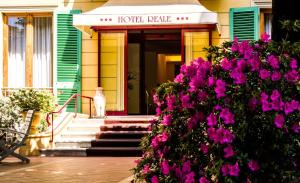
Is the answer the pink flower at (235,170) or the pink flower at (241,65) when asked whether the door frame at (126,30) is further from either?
the pink flower at (235,170)

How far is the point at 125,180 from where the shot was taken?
7.53 metres

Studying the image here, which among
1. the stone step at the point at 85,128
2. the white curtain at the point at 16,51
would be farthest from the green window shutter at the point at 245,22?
the white curtain at the point at 16,51

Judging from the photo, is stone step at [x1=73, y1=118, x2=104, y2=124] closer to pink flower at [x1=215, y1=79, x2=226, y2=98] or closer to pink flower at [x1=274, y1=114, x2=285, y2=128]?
pink flower at [x1=215, y1=79, x2=226, y2=98]

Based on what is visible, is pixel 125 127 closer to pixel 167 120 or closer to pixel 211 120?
pixel 167 120

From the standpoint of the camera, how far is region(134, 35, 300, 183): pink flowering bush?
161 inches

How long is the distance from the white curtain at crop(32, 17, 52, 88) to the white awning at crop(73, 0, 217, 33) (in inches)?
76.4

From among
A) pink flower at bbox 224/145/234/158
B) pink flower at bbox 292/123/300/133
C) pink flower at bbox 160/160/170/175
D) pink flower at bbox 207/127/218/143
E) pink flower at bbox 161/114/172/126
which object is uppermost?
pink flower at bbox 161/114/172/126

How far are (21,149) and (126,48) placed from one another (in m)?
4.19

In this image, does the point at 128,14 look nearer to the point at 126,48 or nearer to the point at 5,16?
the point at 126,48

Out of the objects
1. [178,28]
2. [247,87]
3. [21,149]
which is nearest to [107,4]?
[178,28]

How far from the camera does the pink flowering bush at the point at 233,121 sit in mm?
4078

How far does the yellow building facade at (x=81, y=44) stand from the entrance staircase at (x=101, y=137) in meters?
1.45

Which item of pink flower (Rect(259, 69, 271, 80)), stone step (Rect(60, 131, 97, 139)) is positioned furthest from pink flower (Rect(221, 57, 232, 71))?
stone step (Rect(60, 131, 97, 139))

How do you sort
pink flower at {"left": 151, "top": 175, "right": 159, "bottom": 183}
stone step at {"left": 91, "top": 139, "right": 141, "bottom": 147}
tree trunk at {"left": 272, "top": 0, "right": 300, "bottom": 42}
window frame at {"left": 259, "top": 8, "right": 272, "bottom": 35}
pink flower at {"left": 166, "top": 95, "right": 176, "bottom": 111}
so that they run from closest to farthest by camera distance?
pink flower at {"left": 151, "top": 175, "right": 159, "bottom": 183} → pink flower at {"left": 166, "top": 95, "right": 176, "bottom": 111} → tree trunk at {"left": 272, "top": 0, "right": 300, "bottom": 42} → stone step at {"left": 91, "top": 139, "right": 141, "bottom": 147} → window frame at {"left": 259, "top": 8, "right": 272, "bottom": 35}
